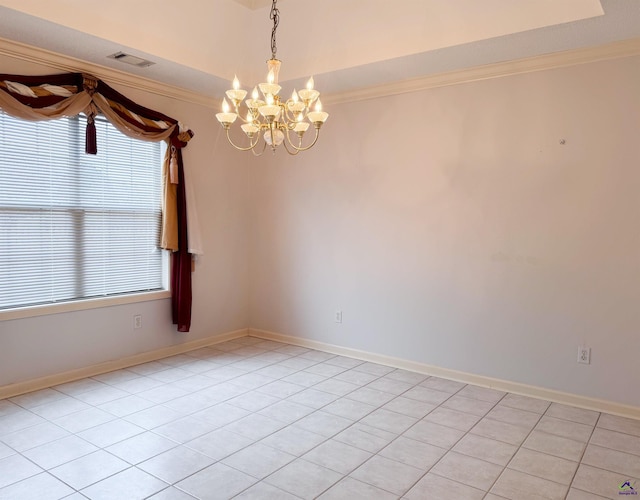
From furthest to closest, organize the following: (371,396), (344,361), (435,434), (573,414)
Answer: (344,361)
(371,396)
(573,414)
(435,434)

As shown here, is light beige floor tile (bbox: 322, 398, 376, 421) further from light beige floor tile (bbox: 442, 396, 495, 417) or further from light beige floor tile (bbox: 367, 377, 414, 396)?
light beige floor tile (bbox: 442, 396, 495, 417)

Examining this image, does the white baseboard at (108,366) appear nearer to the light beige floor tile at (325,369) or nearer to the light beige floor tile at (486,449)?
the light beige floor tile at (325,369)

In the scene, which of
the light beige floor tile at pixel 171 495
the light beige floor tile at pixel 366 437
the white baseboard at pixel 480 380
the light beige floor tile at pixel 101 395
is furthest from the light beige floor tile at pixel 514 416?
the light beige floor tile at pixel 101 395

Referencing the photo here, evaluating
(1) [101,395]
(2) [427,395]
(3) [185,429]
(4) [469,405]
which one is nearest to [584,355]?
(4) [469,405]

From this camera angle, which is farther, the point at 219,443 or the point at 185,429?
the point at 185,429

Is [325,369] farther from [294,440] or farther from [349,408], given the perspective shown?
[294,440]

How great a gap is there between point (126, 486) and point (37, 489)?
1.38ft

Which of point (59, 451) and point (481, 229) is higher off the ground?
point (481, 229)

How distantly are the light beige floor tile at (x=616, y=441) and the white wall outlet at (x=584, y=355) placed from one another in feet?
1.74

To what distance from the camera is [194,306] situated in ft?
16.1

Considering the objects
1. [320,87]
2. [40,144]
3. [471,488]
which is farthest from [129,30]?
[471,488]

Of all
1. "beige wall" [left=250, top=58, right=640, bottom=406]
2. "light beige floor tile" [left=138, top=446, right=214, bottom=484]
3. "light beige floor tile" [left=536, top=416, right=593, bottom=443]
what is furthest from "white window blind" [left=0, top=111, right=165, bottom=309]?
"light beige floor tile" [left=536, top=416, right=593, bottom=443]

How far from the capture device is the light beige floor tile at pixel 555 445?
9.29 ft

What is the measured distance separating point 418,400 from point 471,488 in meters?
1.20
